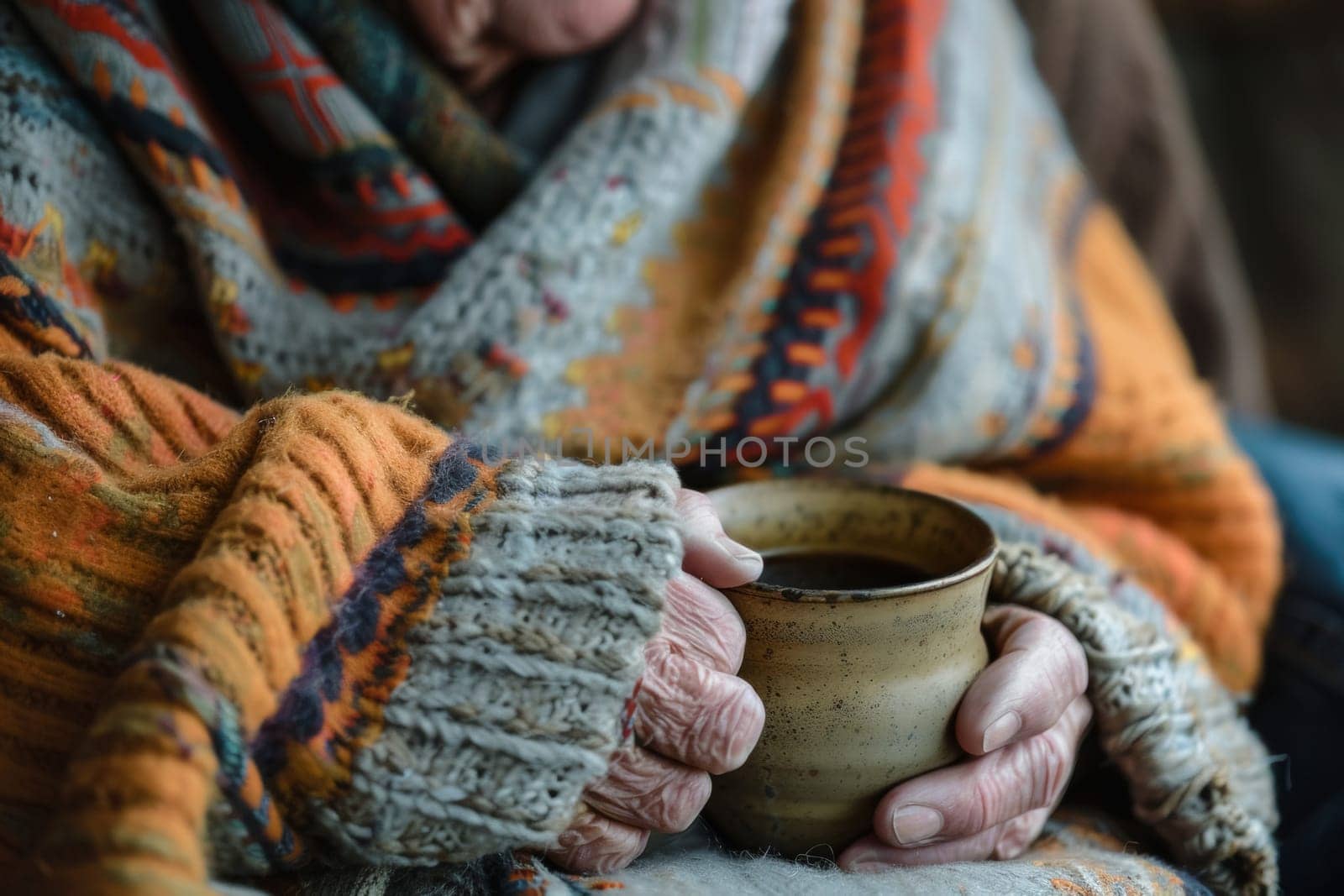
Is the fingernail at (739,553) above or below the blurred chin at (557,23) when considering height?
below

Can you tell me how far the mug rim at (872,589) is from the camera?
17.9 inches

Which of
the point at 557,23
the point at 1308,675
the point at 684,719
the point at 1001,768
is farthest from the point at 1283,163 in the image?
the point at 684,719

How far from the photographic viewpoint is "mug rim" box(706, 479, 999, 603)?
45cm

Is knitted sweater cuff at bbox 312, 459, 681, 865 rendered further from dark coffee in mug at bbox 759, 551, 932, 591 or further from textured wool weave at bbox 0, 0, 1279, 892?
dark coffee in mug at bbox 759, 551, 932, 591

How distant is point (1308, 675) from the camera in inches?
31.8

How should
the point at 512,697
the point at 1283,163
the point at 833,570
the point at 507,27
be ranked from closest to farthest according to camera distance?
the point at 512,697
the point at 833,570
the point at 507,27
the point at 1283,163

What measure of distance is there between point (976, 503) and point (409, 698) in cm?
41

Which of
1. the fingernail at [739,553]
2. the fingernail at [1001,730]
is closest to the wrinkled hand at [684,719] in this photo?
the fingernail at [739,553]

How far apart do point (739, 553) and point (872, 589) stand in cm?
6

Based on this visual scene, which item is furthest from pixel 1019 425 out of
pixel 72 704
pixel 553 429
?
pixel 72 704

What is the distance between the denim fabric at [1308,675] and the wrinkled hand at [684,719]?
1.38 feet

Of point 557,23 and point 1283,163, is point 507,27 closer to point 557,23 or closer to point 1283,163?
point 557,23

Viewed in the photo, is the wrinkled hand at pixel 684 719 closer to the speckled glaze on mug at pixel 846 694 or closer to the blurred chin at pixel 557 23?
the speckled glaze on mug at pixel 846 694

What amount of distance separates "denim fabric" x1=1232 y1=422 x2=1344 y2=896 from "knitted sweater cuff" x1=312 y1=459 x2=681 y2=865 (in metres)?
0.49
